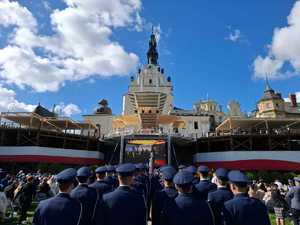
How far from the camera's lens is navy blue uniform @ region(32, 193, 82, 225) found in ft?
12.4

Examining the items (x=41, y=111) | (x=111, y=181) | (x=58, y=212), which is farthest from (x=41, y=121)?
(x=58, y=212)

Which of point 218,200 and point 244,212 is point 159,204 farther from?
point 244,212

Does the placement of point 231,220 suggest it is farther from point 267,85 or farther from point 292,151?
point 267,85

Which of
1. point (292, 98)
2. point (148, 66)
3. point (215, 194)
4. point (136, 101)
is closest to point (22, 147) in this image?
point (136, 101)

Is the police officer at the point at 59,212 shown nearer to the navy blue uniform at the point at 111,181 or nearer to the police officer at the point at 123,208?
the police officer at the point at 123,208

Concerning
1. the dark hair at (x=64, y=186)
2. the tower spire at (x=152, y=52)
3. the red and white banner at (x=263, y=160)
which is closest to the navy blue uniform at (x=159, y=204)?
the dark hair at (x=64, y=186)

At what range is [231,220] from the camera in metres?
4.04

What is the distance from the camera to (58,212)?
12.5ft

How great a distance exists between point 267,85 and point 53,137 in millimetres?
56973

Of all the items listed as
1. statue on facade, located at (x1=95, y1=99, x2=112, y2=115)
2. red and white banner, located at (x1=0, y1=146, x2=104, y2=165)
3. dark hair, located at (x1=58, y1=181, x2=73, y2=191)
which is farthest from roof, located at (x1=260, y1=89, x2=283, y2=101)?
dark hair, located at (x1=58, y1=181, x2=73, y2=191)

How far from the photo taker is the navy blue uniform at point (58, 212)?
3.78 m

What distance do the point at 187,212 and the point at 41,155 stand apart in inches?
1498

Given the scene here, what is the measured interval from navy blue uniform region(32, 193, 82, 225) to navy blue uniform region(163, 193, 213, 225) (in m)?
1.42

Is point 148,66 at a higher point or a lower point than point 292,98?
higher
